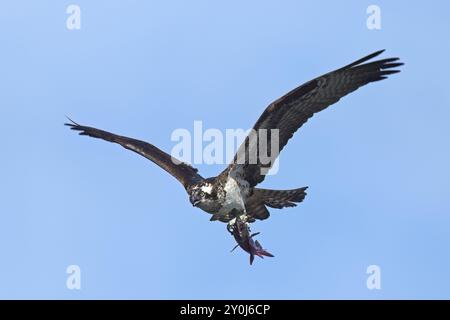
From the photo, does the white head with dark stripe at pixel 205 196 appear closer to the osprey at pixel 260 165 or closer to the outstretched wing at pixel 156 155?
the osprey at pixel 260 165

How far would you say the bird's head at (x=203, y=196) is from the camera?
19016 mm

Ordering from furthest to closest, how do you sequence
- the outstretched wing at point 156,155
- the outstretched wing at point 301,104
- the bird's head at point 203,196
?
the outstretched wing at point 156,155 → the bird's head at point 203,196 → the outstretched wing at point 301,104

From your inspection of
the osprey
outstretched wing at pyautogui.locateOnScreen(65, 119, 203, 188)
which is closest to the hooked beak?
the osprey

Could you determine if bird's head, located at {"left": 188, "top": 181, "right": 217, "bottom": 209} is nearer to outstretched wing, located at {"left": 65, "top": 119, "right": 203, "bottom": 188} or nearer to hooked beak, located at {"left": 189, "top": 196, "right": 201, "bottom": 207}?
hooked beak, located at {"left": 189, "top": 196, "right": 201, "bottom": 207}

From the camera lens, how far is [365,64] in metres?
18.3

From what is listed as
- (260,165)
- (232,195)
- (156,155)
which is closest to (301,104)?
(260,165)

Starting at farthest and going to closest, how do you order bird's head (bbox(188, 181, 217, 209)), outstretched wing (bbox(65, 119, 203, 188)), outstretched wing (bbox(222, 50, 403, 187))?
1. outstretched wing (bbox(65, 119, 203, 188))
2. bird's head (bbox(188, 181, 217, 209))
3. outstretched wing (bbox(222, 50, 403, 187))

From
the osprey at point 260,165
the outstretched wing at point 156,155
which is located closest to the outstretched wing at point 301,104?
the osprey at point 260,165

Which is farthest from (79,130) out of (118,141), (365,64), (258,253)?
(365,64)

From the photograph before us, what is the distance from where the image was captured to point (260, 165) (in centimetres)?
1909

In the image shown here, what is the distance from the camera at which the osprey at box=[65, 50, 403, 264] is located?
18.3 metres

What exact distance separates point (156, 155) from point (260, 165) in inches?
89.4

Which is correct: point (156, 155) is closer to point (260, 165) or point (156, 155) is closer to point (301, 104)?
point (260, 165)

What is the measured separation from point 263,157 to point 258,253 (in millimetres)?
1509
